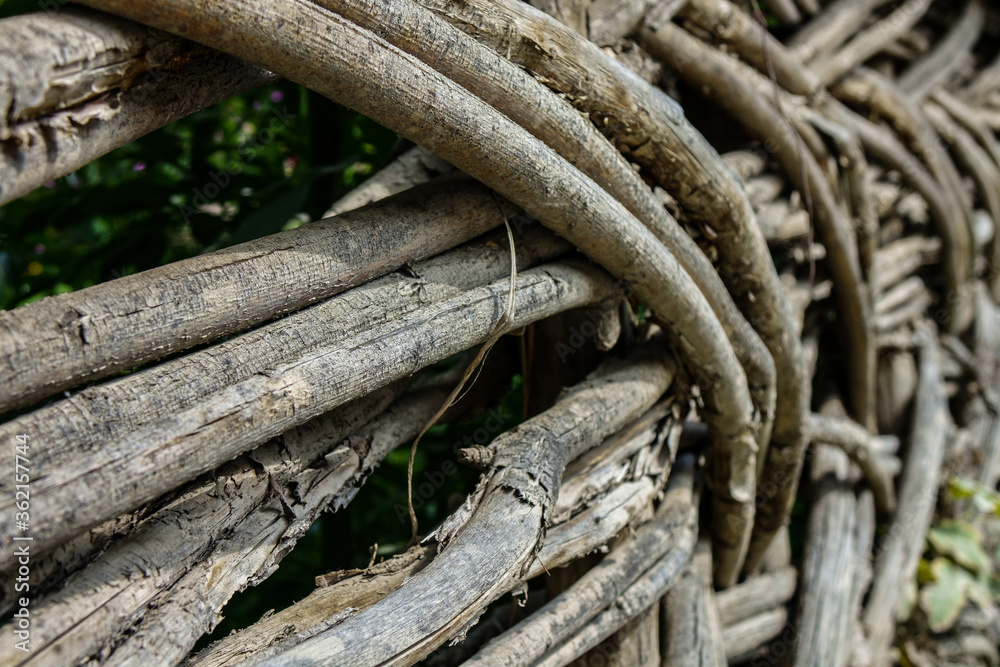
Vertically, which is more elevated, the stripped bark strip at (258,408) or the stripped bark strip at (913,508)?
the stripped bark strip at (258,408)

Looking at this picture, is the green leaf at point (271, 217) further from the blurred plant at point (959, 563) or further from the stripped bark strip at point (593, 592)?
the blurred plant at point (959, 563)

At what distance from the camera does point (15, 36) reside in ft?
1.48

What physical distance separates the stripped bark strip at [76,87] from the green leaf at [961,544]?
1.54 m

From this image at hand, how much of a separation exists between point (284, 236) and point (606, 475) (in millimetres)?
428

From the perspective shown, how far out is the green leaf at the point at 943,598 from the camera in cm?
140

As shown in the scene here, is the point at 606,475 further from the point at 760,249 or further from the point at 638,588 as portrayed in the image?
the point at 760,249

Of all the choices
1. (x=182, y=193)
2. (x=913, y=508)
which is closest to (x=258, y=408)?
(x=182, y=193)

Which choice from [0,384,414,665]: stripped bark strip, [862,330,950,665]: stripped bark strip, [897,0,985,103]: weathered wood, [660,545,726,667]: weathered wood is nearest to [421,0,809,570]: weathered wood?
[660,545,726,667]: weathered wood

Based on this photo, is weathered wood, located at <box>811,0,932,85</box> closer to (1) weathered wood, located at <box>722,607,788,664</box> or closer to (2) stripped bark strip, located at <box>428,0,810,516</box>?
(2) stripped bark strip, located at <box>428,0,810,516</box>

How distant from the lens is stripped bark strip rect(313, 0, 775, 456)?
1.94ft

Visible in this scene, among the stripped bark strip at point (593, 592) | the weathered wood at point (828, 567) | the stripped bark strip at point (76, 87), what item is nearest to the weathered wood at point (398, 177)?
the stripped bark strip at point (76, 87)

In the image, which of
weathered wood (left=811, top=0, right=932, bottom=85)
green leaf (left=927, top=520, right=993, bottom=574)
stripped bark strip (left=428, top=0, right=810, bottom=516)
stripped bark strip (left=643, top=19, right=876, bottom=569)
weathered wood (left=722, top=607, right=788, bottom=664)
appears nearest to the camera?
stripped bark strip (left=428, top=0, right=810, bottom=516)

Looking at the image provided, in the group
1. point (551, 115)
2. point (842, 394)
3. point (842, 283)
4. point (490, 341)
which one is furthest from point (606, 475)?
point (842, 394)

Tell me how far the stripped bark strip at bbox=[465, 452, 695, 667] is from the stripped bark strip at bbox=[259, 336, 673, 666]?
0.34ft
